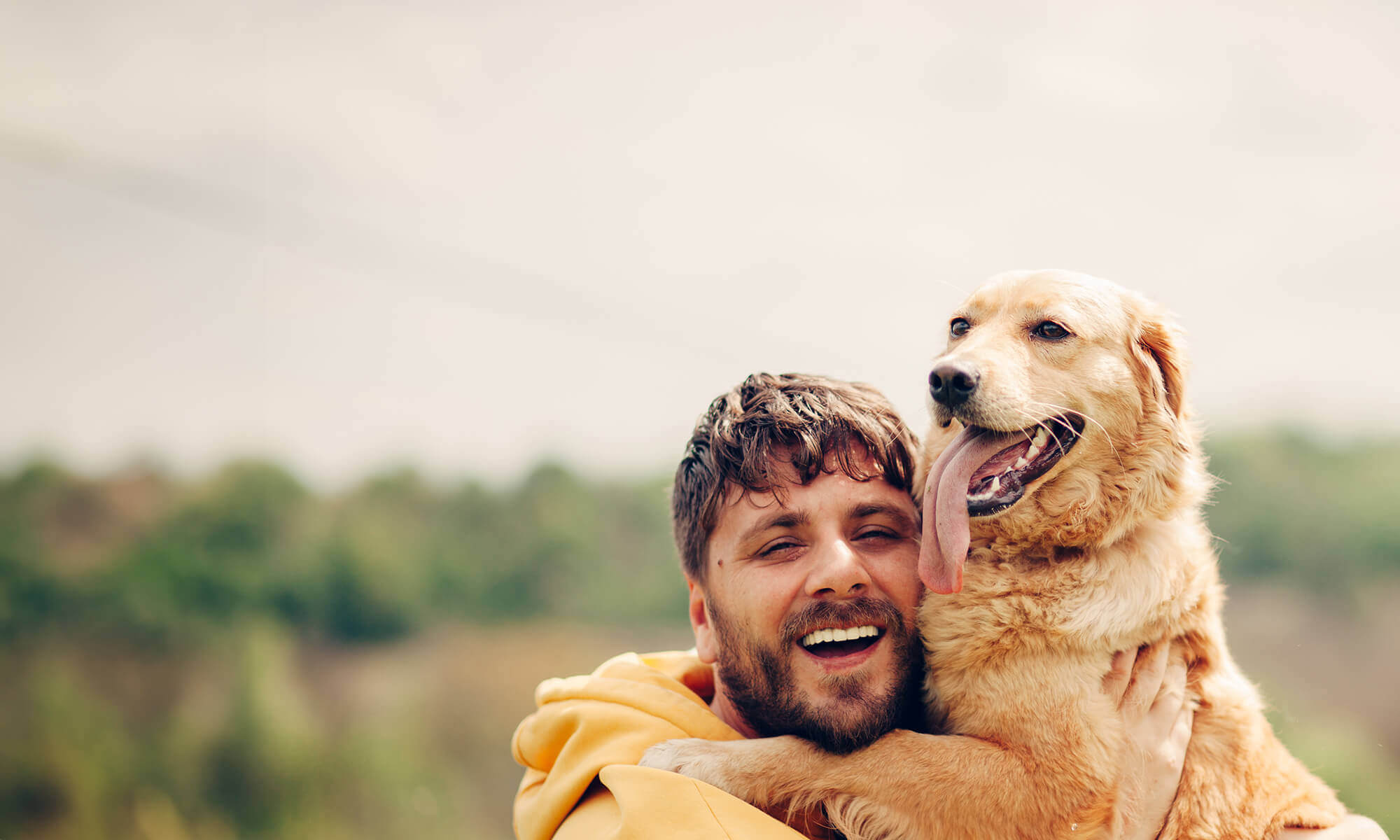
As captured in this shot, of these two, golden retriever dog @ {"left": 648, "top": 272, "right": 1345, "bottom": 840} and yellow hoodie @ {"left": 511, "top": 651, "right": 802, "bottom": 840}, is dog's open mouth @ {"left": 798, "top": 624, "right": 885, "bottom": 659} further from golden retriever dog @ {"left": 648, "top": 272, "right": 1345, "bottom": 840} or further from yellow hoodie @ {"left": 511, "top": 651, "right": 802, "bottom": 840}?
yellow hoodie @ {"left": 511, "top": 651, "right": 802, "bottom": 840}

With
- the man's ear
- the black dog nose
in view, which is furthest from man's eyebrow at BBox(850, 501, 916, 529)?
the man's ear

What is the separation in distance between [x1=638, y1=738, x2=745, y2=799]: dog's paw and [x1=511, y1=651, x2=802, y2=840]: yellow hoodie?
0.05 metres

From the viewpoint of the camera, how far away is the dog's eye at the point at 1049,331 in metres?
2.26

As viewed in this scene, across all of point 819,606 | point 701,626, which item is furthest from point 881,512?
point 701,626

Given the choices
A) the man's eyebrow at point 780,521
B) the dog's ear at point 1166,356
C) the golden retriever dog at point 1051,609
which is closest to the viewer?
the golden retriever dog at point 1051,609

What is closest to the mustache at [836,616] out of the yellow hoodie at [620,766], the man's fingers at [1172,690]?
the yellow hoodie at [620,766]

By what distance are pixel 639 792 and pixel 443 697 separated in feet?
37.5

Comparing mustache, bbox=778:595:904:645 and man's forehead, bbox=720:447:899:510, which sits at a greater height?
man's forehead, bbox=720:447:899:510

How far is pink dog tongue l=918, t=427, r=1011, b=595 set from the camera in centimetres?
201

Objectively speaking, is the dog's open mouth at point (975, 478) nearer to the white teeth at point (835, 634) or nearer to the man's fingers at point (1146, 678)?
the white teeth at point (835, 634)

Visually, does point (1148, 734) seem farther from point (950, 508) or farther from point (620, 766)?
point (620, 766)

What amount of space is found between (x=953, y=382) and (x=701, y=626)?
1060 mm

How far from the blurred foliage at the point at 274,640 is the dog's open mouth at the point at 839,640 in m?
8.74

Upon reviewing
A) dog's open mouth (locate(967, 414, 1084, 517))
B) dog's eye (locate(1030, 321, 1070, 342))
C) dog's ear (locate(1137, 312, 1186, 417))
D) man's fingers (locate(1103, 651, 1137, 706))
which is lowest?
man's fingers (locate(1103, 651, 1137, 706))
